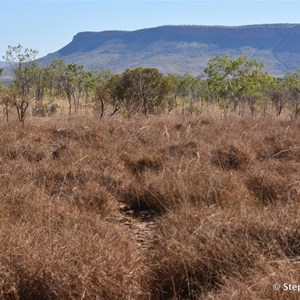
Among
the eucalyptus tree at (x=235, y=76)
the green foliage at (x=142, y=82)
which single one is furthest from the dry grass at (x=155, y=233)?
the eucalyptus tree at (x=235, y=76)

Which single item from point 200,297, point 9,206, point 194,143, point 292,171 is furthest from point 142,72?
point 200,297

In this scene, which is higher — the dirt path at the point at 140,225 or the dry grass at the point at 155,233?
the dry grass at the point at 155,233

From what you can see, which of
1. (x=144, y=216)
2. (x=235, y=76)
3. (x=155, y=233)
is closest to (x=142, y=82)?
(x=235, y=76)

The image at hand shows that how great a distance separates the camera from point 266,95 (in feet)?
107

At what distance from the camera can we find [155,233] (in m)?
3.73

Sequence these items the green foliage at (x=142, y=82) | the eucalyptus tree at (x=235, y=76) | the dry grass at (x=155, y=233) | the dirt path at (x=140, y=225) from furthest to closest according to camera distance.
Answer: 1. the eucalyptus tree at (x=235, y=76)
2. the green foliage at (x=142, y=82)
3. the dirt path at (x=140, y=225)
4. the dry grass at (x=155, y=233)

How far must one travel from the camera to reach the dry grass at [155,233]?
107 inches

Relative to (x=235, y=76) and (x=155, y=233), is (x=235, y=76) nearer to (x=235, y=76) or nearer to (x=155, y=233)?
(x=235, y=76)

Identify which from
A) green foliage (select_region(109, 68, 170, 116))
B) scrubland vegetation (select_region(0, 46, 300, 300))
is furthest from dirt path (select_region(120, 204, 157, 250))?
green foliage (select_region(109, 68, 170, 116))

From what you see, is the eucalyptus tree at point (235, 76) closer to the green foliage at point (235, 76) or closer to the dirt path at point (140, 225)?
the green foliage at point (235, 76)

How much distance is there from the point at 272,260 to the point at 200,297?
50 centimetres

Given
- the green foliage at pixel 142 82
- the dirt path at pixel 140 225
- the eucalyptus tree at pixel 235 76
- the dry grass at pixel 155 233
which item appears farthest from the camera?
the eucalyptus tree at pixel 235 76

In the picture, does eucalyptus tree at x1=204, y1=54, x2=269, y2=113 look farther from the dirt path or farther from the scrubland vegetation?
the dirt path

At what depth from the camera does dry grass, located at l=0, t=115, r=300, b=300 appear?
2715 millimetres
